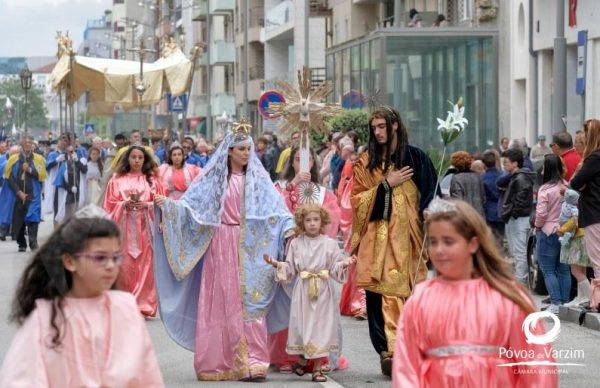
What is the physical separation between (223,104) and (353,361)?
240 feet

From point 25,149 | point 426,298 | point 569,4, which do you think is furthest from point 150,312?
point 569,4

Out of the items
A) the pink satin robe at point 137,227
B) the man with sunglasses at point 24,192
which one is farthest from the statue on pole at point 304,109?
the man with sunglasses at point 24,192

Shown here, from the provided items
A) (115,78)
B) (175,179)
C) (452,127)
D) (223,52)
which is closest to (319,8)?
(223,52)

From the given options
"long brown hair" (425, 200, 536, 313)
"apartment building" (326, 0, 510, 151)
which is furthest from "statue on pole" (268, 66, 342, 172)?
"apartment building" (326, 0, 510, 151)

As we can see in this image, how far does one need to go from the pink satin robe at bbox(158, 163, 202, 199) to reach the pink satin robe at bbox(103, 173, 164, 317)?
171 centimetres

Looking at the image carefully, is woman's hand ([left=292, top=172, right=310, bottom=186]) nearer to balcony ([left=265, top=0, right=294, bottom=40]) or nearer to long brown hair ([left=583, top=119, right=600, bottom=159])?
long brown hair ([left=583, top=119, right=600, bottom=159])

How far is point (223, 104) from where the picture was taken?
279ft

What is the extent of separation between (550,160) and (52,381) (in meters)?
10.8

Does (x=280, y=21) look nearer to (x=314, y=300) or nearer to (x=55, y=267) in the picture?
(x=314, y=300)

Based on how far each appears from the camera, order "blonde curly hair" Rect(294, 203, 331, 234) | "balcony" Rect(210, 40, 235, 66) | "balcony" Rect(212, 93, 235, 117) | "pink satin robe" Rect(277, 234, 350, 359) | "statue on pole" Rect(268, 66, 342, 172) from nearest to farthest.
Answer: "pink satin robe" Rect(277, 234, 350, 359) < "blonde curly hair" Rect(294, 203, 331, 234) < "statue on pole" Rect(268, 66, 342, 172) < "balcony" Rect(210, 40, 235, 66) < "balcony" Rect(212, 93, 235, 117)

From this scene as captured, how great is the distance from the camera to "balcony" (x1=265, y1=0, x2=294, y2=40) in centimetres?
6369

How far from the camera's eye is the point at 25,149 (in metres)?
27.7

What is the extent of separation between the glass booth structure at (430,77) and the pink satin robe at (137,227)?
51.6ft

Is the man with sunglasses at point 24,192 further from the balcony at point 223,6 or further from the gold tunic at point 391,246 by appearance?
the balcony at point 223,6
